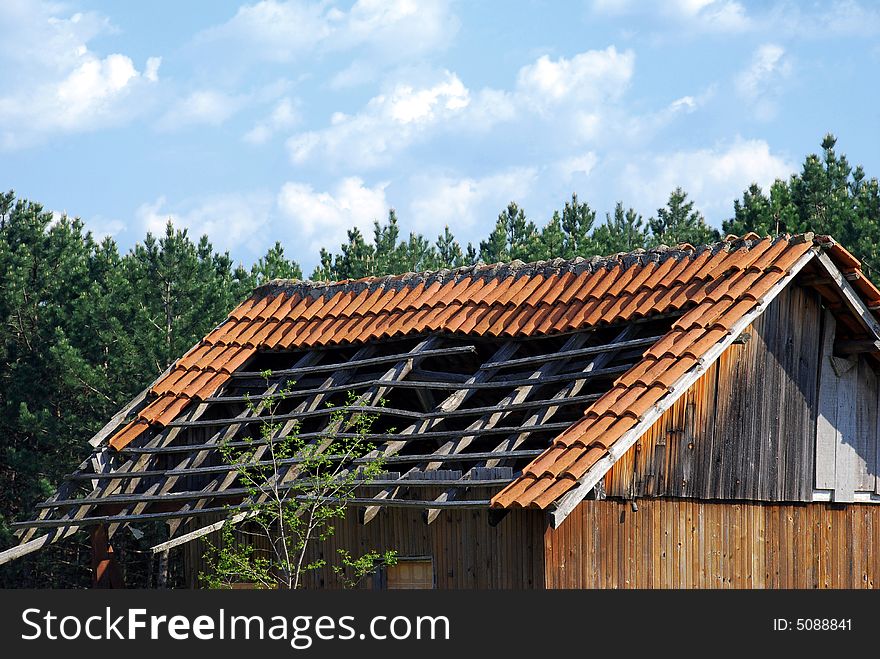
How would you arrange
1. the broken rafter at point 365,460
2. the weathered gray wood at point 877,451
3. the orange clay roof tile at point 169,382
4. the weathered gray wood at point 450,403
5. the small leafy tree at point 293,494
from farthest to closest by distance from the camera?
the orange clay roof tile at point 169,382 → the weathered gray wood at point 877,451 → the weathered gray wood at point 450,403 → the small leafy tree at point 293,494 → the broken rafter at point 365,460

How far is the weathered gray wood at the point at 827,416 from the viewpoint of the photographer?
16.5m

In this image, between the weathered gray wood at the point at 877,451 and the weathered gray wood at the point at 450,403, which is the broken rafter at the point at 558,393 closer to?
the weathered gray wood at the point at 450,403

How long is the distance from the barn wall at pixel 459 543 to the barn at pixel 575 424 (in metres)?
0.02

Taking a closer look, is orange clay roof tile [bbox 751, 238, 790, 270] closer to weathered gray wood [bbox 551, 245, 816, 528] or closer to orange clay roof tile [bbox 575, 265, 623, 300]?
weathered gray wood [bbox 551, 245, 816, 528]

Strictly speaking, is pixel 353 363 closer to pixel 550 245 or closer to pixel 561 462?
pixel 561 462

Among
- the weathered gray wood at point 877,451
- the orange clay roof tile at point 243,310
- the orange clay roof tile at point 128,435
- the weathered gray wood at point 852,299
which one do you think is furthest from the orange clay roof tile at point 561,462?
the orange clay roof tile at point 243,310

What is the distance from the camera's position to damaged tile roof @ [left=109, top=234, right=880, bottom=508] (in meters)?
13.9

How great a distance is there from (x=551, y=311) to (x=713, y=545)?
Answer: 3.40 meters

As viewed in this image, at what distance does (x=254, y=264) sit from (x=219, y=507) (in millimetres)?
21249

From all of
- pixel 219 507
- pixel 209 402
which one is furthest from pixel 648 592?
pixel 209 402

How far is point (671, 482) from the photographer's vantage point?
48.4ft

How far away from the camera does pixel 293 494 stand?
1580cm

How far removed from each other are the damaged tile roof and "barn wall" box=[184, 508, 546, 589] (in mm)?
1003

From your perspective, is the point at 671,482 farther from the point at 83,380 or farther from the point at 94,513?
the point at 83,380
